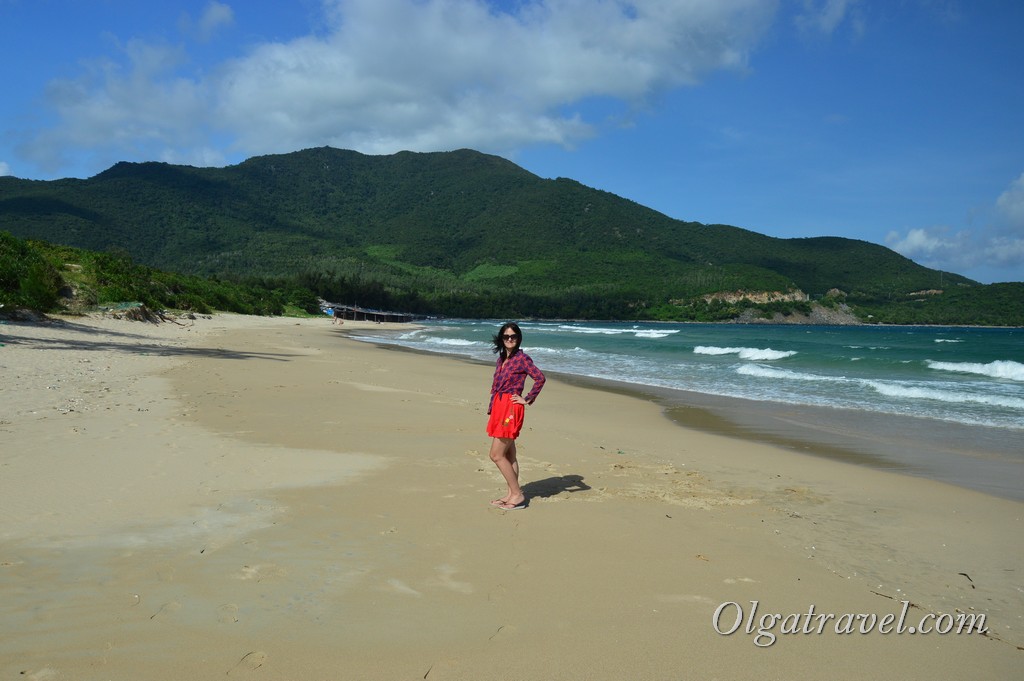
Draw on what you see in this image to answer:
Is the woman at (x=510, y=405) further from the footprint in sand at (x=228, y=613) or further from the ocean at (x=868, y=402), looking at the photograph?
the ocean at (x=868, y=402)

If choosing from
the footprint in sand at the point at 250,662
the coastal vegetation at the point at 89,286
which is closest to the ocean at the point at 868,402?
the footprint in sand at the point at 250,662

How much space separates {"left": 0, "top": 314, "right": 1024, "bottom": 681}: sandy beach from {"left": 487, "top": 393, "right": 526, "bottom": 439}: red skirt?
25.7 inches

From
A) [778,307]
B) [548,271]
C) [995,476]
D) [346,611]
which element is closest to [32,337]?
[346,611]

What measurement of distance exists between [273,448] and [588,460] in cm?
380

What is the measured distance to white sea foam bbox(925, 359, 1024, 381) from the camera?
24369mm

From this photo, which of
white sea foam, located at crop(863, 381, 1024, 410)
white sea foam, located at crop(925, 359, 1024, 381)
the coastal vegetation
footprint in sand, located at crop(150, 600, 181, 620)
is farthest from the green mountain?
footprint in sand, located at crop(150, 600, 181, 620)

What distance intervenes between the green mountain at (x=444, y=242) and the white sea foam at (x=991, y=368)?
92.4 meters

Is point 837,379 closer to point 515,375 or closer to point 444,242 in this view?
point 515,375

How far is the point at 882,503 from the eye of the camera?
255 inches

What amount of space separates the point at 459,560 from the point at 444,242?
170280mm

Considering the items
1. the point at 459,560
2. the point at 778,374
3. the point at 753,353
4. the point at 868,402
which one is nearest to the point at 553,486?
the point at 459,560

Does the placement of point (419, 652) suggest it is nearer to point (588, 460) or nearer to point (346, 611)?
point (346, 611)

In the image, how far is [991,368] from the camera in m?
26.1

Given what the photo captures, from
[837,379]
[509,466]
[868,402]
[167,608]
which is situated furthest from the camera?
[837,379]
